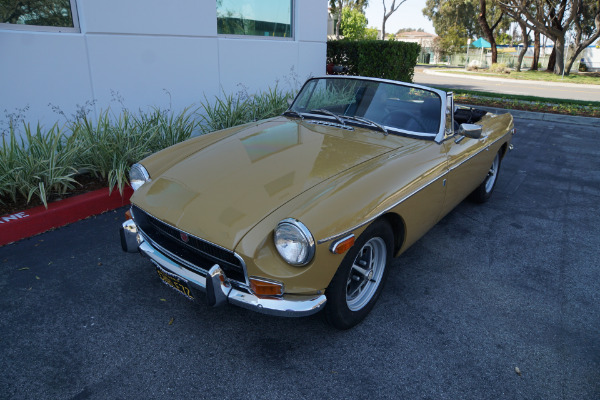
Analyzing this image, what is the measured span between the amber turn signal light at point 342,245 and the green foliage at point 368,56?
8.63 metres

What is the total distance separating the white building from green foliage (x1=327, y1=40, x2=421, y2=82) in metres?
2.14

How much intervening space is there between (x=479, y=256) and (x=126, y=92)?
482cm

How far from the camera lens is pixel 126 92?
5543mm

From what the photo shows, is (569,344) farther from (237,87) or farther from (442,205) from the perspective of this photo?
(237,87)

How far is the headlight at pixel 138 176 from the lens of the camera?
300cm

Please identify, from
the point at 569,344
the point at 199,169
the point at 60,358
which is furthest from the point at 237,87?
the point at 569,344

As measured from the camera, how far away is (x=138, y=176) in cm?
305

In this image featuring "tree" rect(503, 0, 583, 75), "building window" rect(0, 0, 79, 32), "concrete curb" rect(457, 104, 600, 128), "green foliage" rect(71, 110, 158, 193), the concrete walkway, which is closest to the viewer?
"green foliage" rect(71, 110, 158, 193)

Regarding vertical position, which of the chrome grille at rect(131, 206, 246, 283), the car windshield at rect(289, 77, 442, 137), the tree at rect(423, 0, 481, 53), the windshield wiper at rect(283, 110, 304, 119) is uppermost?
the tree at rect(423, 0, 481, 53)

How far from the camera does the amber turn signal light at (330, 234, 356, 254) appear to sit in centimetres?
219

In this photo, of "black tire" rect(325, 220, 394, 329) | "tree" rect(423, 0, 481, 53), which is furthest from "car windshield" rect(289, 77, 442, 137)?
"tree" rect(423, 0, 481, 53)

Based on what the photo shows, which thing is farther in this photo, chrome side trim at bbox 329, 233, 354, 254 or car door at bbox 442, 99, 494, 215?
car door at bbox 442, 99, 494, 215

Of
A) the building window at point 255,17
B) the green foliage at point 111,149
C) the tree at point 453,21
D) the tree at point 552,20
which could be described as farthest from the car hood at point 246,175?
the tree at point 453,21

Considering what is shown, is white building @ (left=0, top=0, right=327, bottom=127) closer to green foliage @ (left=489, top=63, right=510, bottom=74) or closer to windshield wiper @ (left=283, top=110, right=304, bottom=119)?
windshield wiper @ (left=283, top=110, right=304, bottom=119)
